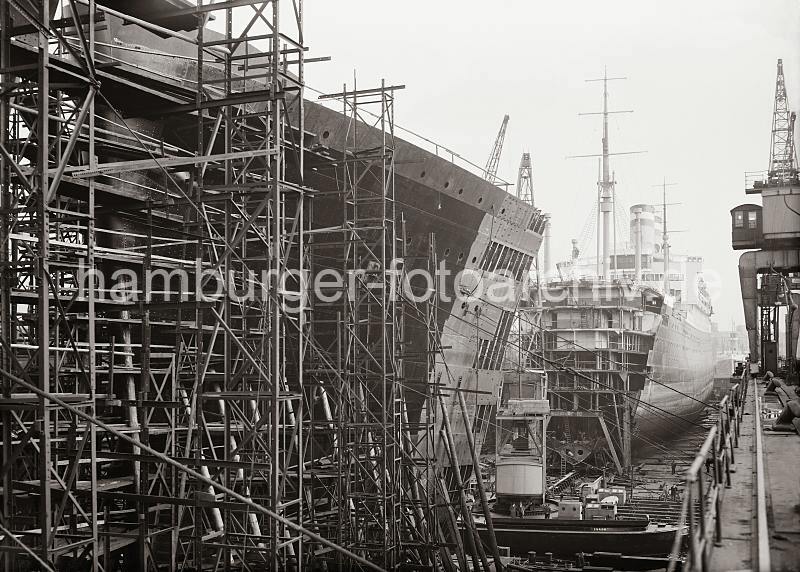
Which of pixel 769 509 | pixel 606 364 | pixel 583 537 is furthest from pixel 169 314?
pixel 606 364

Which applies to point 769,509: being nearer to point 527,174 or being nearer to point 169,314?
point 169,314

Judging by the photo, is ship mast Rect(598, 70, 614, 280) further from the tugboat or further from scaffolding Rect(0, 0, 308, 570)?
scaffolding Rect(0, 0, 308, 570)

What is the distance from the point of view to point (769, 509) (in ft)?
22.5

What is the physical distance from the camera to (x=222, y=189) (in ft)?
35.8

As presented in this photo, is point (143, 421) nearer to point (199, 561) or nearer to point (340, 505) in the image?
point (199, 561)

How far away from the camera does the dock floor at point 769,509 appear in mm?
5348

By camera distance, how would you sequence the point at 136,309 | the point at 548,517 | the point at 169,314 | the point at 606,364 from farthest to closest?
the point at 606,364, the point at 548,517, the point at 169,314, the point at 136,309

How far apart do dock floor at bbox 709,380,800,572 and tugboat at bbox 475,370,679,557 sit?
12247 millimetres

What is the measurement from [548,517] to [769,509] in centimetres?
1925

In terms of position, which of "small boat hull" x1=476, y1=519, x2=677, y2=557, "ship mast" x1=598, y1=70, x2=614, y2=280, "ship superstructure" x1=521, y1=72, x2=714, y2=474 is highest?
"ship mast" x1=598, y1=70, x2=614, y2=280

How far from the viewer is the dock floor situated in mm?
5348

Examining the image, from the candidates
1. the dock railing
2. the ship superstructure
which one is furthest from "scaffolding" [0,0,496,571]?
the ship superstructure

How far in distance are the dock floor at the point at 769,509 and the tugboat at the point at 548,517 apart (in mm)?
12247

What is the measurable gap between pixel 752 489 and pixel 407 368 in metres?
15.4
